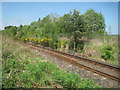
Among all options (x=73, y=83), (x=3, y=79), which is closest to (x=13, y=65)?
(x=3, y=79)

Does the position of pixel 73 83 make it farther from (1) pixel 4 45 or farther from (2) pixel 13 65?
(1) pixel 4 45

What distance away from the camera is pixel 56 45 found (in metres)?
14.0

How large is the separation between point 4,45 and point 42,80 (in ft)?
11.5

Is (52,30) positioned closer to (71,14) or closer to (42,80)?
(71,14)

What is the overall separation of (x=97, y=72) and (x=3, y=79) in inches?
150

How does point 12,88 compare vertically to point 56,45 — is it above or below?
below

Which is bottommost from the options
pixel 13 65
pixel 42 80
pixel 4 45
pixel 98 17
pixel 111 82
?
pixel 111 82

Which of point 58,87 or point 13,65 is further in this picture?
point 13,65

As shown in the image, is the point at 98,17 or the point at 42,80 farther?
the point at 98,17

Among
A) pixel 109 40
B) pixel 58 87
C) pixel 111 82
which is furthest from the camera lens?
pixel 109 40

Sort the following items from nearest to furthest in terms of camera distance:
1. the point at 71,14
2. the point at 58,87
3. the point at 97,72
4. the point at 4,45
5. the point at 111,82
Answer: the point at 58,87 < the point at 111,82 < the point at 97,72 < the point at 4,45 < the point at 71,14

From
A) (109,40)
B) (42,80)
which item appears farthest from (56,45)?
(42,80)

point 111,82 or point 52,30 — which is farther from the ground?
point 52,30

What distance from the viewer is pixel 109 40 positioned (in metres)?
11.9
